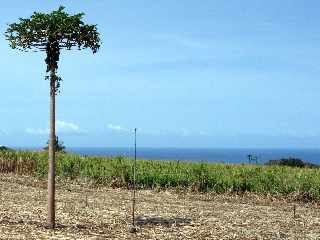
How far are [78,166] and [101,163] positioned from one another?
116 centimetres

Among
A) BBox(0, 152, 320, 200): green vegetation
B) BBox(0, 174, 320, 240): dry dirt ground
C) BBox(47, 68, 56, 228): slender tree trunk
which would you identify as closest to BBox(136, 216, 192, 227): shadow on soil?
BBox(0, 174, 320, 240): dry dirt ground

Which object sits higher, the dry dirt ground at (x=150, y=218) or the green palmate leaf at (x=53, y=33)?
the green palmate leaf at (x=53, y=33)

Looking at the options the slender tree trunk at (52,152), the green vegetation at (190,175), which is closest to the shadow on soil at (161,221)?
the slender tree trunk at (52,152)

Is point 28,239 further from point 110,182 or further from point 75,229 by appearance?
point 110,182

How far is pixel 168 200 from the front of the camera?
71.9 feet

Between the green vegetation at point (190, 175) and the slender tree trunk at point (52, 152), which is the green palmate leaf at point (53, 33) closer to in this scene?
the slender tree trunk at point (52, 152)

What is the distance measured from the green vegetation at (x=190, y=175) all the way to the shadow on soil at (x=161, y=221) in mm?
9328

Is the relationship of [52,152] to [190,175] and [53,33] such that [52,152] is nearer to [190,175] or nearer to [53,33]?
[53,33]

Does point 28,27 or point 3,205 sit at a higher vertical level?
point 28,27

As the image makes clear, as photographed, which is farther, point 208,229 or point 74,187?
point 74,187

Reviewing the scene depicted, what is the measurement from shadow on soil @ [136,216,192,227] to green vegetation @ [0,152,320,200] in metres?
9.33

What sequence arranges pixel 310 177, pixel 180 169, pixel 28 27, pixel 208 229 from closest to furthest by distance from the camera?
pixel 28 27, pixel 208 229, pixel 310 177, pixel 180 169

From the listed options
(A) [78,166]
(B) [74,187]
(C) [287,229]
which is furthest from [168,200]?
(A) [78,166]

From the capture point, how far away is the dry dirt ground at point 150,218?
13.8 metres
